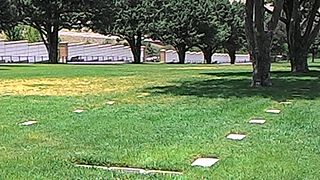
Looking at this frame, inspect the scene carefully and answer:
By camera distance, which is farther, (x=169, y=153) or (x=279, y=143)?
(x=279, y=143)

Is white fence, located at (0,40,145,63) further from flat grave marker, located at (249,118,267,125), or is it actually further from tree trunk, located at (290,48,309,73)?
flat grave marker, located at (249,118,267,125)

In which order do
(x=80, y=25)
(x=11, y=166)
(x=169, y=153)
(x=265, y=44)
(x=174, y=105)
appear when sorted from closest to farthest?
(x=11, y=166), (x=169, y=153), (x=174, y=105), (x=265, y=44), (x=80, y=25)

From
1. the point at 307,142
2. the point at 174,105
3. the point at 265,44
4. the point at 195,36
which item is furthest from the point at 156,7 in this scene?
the point at 307,142

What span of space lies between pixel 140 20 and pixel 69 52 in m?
12.4

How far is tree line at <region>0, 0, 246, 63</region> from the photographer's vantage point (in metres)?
51.2

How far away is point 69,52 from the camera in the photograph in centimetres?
6806

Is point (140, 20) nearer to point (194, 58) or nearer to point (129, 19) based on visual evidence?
point (129, 19)

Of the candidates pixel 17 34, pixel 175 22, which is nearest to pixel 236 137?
pixel 175 22

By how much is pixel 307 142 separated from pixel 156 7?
173 ft

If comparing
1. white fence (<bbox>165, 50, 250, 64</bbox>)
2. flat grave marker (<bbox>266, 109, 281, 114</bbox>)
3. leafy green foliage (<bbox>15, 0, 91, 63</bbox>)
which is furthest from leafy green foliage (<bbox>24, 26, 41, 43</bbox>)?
flat grave marker (<bbox>266, 109, 281, 114</bbox>)

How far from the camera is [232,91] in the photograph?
1678cm

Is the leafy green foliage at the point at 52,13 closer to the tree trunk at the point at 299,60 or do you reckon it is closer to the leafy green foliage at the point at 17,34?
the leafy green foliage at the point at 17,34

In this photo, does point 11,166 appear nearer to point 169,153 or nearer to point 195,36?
point 169,153

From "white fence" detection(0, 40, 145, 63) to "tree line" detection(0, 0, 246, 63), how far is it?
3.63 m
